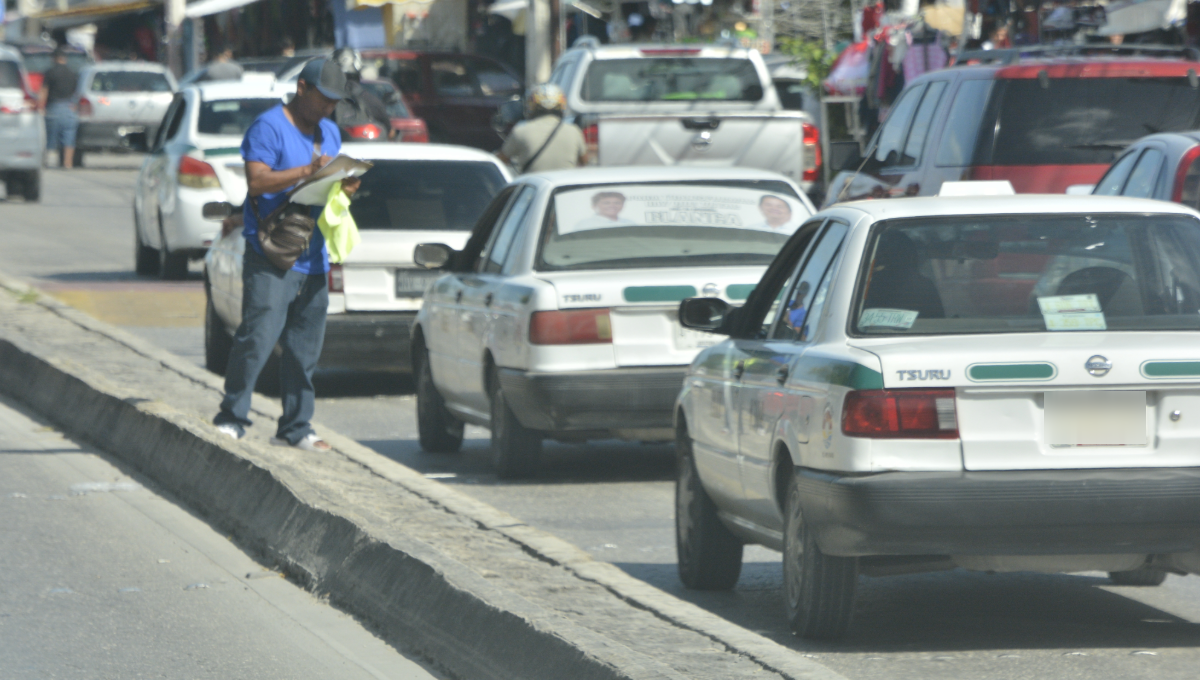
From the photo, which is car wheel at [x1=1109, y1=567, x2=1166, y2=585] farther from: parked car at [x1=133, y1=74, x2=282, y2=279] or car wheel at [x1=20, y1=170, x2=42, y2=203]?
car wheel at [x1=20, y1=170, x2=42, y2=203]

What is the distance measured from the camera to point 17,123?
2733 centimetres

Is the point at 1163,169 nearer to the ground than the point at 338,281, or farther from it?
farther from it

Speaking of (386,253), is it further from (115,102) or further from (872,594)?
(115,102)

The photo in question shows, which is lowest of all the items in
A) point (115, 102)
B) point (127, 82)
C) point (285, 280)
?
point (115, 102)

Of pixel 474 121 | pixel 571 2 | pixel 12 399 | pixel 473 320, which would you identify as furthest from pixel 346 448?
pixel 571 2

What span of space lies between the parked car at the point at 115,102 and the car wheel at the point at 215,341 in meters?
25.3

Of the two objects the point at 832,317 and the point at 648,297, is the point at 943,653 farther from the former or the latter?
the point at 648,297

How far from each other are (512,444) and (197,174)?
9362mm

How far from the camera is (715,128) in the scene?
16.8 metres

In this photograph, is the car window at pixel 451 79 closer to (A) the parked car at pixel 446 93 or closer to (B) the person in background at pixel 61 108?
(A) the parked car at pixel 446 93

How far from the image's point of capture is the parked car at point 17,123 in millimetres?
27266

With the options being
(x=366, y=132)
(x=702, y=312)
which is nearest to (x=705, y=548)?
(x=702, y=312)

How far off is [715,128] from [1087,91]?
224 inches

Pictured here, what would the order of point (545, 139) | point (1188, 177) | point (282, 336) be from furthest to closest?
point (545, 139) → point (1188, 177) → point (282, 336)
